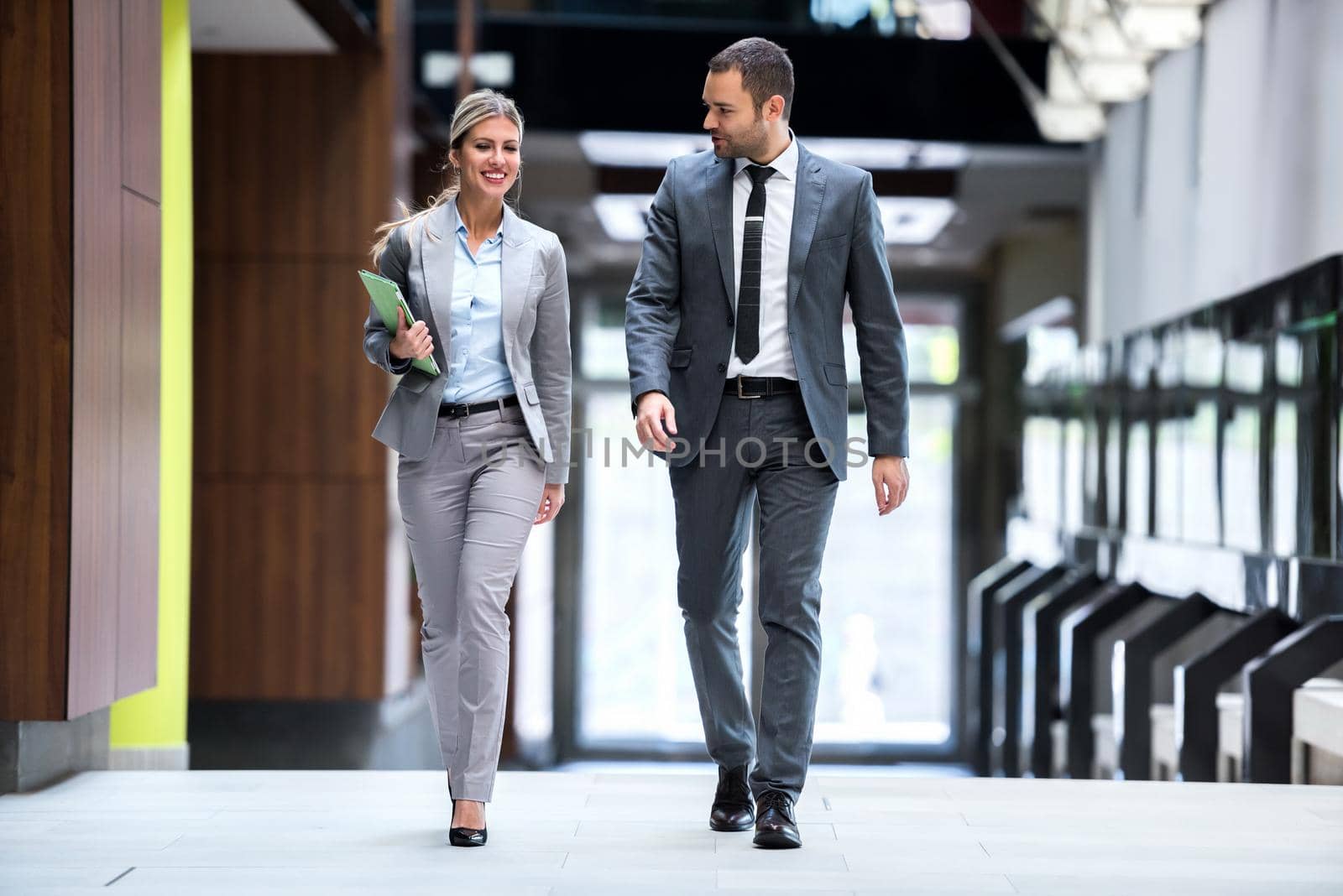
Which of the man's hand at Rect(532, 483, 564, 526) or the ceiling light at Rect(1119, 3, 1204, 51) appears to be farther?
the ceiling light at Rect(1119, 3, 1204, 51)

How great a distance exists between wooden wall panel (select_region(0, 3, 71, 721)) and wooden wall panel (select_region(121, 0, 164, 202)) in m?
0.36

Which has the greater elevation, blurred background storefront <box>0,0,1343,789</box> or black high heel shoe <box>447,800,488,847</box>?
blurred background storefront <box>0,0,1343,789</box>

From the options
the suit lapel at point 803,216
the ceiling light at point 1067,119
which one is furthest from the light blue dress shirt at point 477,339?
the ceiling light at point 1067,119

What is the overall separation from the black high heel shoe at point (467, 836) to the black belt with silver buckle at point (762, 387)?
0.96 metres

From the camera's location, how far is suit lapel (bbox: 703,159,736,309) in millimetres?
2914

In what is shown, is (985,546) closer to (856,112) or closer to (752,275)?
(856,112)

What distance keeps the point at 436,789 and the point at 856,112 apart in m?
6.82

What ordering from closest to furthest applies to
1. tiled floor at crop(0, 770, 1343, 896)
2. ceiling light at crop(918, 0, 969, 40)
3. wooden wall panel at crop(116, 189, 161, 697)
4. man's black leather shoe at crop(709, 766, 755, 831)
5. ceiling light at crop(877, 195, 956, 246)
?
tiled floor at crop(0, 770, 1343, 896) < man's black leather shoe at crop(709, 766, 755, 831) < wooden wall panel at crop(116, 189, 161, 697) < ceiling light at crop(918, 0, 969, 40) < ceiling light at crop(877, 195, 956, 246)

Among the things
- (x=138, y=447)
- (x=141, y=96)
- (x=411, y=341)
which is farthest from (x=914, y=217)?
(x=411, y=341)

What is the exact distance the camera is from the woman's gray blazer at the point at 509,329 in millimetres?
2867

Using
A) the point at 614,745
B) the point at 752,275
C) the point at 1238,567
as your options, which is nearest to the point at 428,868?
the point at 752,275

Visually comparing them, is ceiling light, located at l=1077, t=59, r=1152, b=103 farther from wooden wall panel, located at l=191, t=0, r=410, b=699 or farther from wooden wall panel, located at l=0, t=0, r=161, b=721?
wooden wall panel, located at l=0, t=0, r=161, b=721

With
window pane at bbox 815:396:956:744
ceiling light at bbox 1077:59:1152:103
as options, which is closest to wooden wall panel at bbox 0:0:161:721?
ceiling light at bbox 1077:59:1152:103

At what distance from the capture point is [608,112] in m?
9.44
